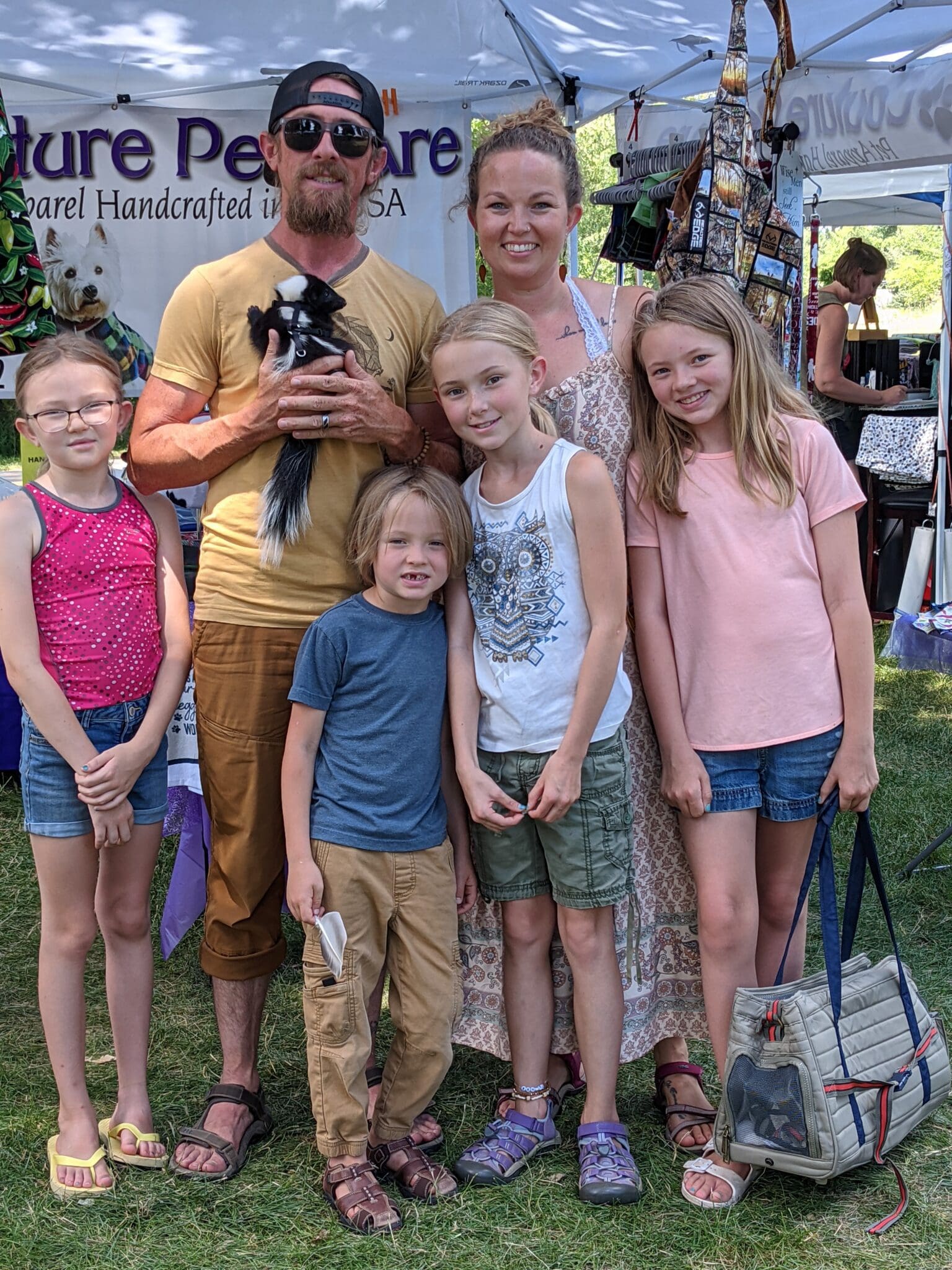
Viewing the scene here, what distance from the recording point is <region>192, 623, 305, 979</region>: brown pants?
7.50 feet

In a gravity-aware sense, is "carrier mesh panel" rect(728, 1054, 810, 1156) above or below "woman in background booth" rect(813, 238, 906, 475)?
below

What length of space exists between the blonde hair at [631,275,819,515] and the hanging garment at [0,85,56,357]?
127 cm

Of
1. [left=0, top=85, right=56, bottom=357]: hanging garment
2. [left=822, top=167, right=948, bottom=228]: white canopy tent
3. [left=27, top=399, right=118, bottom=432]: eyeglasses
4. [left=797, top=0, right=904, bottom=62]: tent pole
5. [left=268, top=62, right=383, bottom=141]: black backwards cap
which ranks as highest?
[left=822, top=167, right=948, bottom=228]: white canopy tent

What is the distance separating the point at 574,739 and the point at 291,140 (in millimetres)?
1167

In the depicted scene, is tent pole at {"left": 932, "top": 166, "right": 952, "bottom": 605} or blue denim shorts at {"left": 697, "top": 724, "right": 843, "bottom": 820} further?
A: tent pole at {"left": 932, "top": 166, "right": 952, "bottom": 605}

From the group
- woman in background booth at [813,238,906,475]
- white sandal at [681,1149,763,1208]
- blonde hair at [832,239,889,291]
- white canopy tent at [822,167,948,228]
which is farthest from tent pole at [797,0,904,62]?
white sandal at [681,1149,763,1208]

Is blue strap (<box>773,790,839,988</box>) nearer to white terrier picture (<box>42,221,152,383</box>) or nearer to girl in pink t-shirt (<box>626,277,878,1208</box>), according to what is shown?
girl in pink t-shirt (<box>626,277,878,1208</box>)

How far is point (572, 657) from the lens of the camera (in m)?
2.21

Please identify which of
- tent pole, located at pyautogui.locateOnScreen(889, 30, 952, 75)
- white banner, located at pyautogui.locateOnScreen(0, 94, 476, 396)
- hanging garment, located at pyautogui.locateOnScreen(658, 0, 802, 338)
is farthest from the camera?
white banner, located at pyautogui.locateOnScreen(0, 94, 476, 396)

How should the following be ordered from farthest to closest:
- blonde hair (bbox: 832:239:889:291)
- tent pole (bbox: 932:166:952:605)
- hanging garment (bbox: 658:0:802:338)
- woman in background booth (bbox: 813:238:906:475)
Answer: blonde hair (bbox: 832:239:889:291) → woman in background booth (bbox: 813:238:906:475) → tent pole (bbox: 932:166:952:605) → hanging garment (bbox: 658:0:802:338)

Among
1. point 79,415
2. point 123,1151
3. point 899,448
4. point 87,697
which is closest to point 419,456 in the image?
point 79,415

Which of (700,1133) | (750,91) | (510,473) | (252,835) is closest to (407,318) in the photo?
(510,473)

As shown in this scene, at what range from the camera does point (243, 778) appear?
2324 mm

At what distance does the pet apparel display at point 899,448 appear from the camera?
21.8 ft
